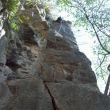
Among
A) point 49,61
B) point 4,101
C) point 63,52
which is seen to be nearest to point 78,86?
point 4,101

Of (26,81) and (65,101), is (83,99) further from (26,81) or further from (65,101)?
(26,81)

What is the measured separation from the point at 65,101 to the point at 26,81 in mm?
1350

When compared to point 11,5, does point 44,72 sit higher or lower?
lower

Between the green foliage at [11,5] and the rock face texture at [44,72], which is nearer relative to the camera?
the rock face texture at [44,72]

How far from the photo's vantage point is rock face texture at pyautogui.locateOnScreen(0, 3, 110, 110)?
8.58 metres

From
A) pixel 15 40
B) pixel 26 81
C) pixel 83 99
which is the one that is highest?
pixel 15 40

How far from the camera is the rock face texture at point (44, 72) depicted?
8578 mm

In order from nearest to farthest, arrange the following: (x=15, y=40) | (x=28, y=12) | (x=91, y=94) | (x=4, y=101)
A: (x=4, y=101) → (x=91, y=94) → (x=15, y=40) → (x=28, y=12)

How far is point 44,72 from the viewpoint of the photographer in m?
11.5

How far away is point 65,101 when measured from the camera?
8648mm

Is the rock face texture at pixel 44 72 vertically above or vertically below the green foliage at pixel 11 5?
below

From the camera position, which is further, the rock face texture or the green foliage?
the green foliage

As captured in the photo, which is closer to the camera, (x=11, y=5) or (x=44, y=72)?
(x=44, y=72)

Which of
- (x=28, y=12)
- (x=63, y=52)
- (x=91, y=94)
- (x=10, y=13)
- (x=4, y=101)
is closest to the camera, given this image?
(x=4, y=101)
